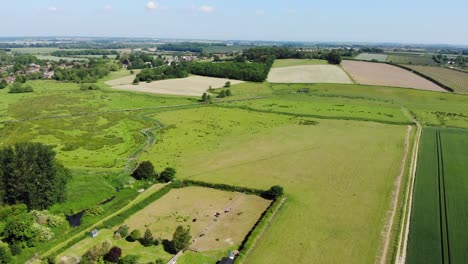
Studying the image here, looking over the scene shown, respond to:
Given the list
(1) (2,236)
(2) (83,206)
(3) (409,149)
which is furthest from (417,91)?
(1) (2,236)

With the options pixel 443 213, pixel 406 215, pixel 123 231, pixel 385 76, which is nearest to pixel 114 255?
pixel 123 231

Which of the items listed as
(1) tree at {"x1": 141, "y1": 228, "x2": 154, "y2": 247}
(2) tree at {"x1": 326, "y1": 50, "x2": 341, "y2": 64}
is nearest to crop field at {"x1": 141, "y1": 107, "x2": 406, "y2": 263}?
(1) tree at {"x1": 141, "y1": 228, "x2": 154, "y2": 247}

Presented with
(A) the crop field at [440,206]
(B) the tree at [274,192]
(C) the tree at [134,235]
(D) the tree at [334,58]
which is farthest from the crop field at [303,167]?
(D) the tree at [334,58]

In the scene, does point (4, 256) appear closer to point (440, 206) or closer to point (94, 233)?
point (94, 233)

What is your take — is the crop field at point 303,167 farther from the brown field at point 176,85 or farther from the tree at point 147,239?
the brown field at point 176,85

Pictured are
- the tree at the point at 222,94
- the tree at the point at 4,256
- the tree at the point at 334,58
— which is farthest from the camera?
the tree at the point at 334,58

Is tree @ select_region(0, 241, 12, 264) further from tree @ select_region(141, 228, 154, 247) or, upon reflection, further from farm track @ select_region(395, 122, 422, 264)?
farm track @ select_region(395, 122, 422, 264)

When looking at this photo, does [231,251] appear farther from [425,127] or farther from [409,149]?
[425,127]
